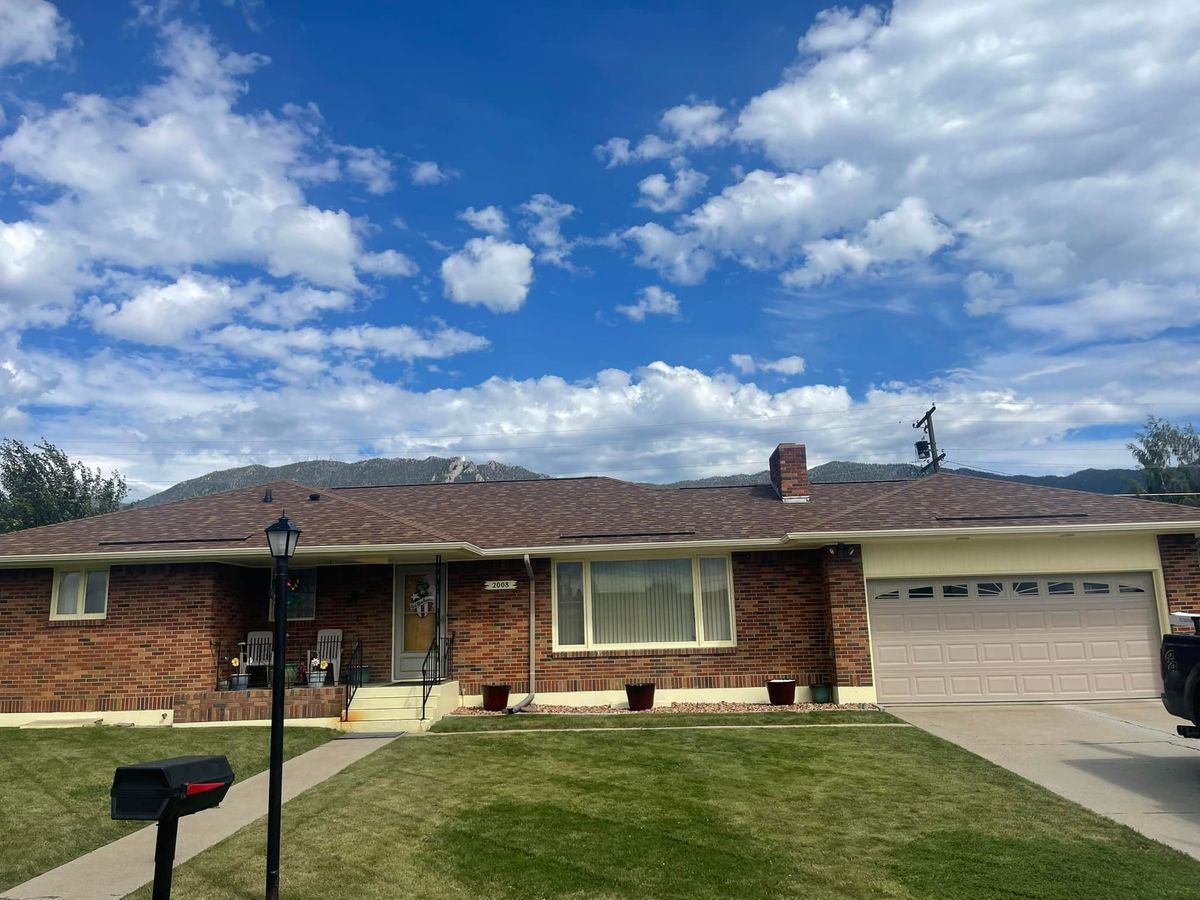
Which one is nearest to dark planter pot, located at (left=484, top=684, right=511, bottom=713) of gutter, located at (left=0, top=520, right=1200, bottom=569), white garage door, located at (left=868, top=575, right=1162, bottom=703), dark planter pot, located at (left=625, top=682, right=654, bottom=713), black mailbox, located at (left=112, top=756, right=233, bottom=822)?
dark planter pot, located at (left=625, top=682, right=654, bottom=713)

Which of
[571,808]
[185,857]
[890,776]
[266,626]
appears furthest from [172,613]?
[890,776]

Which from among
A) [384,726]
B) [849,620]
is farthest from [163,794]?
[849,620]

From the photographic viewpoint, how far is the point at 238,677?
13727mm

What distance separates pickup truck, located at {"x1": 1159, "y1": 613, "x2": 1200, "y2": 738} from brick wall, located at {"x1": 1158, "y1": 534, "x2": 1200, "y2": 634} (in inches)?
234

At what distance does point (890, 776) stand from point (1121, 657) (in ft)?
25.4

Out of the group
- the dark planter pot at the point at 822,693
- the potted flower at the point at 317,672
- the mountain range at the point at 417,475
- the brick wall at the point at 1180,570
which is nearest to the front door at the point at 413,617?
the potted flower at the point at 317,672

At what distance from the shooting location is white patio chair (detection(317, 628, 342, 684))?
48.4ft

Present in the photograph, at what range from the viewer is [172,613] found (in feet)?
45.2

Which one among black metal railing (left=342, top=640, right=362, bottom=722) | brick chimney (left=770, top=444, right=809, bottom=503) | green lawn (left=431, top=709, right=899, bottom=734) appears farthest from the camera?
brick chimney (left=770, top=444, right=809, bottom=503)

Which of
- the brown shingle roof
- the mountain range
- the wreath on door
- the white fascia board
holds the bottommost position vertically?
the wreath on door

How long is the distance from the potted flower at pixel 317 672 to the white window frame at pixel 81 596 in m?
3.60

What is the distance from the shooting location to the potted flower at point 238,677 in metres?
13.7

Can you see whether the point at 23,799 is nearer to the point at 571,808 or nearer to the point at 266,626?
the point at 571,808

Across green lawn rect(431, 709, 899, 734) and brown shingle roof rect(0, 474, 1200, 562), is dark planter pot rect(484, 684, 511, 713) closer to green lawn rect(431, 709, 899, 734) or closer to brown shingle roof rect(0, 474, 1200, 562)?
green lawn rect(431, 709, 899, 734)
